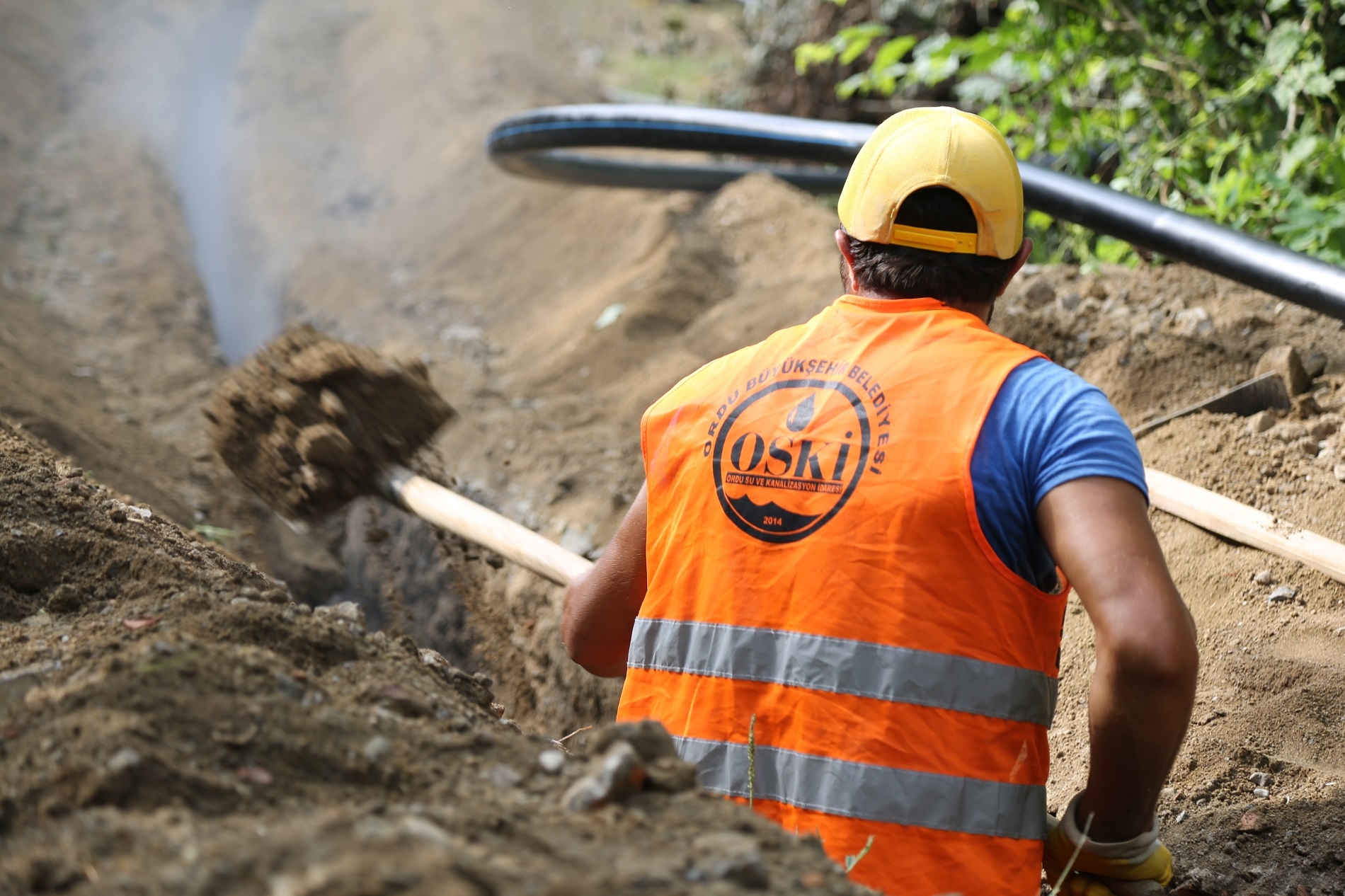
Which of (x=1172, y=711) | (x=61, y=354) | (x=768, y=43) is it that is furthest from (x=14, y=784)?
(x=768, y=43)

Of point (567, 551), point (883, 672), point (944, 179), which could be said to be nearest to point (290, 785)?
point (883, 672)

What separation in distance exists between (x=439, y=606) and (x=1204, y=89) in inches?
142

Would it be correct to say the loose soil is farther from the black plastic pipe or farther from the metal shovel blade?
the black plastic pipe

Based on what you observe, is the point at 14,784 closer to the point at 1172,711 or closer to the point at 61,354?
the point at 1172,711

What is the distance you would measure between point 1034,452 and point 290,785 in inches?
45.1

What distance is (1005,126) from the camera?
468cm

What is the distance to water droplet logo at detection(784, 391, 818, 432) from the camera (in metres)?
1.72

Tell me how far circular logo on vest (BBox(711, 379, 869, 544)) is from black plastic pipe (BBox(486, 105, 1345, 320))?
1.87 metres

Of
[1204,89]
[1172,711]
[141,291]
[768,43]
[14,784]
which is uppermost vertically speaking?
[768,43]

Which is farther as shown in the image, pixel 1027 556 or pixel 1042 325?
pixel 1042 325

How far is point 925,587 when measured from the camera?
1592 mm

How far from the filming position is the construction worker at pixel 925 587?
5.07 ft

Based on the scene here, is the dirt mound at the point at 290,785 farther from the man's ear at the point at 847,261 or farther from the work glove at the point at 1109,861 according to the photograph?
the man's ear at the point at 847,261

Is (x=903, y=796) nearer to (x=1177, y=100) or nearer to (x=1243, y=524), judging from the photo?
(x=1243, y=524)
